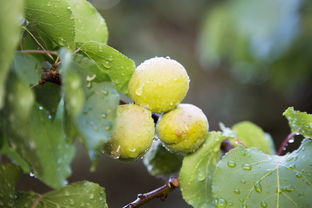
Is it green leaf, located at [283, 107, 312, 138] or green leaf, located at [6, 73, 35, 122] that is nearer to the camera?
green leaf, located at [6, 73, 35, 122]

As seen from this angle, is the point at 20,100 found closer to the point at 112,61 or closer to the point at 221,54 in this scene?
the point at 112,61

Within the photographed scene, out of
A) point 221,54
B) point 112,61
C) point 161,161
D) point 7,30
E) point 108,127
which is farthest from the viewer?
point 221,54

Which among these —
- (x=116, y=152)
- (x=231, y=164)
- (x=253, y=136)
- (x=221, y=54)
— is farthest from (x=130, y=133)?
(x=221, y=54)

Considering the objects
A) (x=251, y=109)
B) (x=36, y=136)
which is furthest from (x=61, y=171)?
(x=251, y=109)

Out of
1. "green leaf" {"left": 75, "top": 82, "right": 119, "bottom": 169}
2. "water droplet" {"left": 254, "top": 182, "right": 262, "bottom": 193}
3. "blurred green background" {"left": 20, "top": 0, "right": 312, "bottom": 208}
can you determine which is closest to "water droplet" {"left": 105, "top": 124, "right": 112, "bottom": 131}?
"green leaf" {"left": 75, "top": 82, "right": 119, "bottom": 169}

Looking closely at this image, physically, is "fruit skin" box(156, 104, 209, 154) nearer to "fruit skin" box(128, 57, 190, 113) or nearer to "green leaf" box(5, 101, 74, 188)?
"fruit skin" box(128, 57, 190, 113)

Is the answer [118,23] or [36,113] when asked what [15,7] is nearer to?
[36,113]
